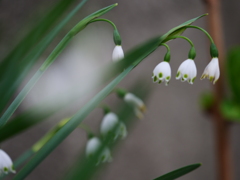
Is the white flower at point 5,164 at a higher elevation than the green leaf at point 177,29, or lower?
lower

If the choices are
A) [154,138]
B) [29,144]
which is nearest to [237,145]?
[154,138]

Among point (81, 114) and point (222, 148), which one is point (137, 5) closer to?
point (222, 148)

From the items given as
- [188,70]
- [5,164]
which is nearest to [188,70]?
[188,70]

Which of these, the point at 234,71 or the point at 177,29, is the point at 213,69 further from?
the point at 234,71

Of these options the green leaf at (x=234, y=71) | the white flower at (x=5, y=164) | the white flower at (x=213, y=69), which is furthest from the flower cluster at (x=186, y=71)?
the green leaf at (x=234, y=71)

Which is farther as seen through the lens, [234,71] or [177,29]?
[234,71]

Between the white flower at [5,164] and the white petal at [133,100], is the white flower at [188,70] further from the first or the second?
the white flower at [5,164]

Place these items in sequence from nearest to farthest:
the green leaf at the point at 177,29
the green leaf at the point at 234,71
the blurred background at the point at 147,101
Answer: the green leaf at the point at 177,29 → the green leaf at the point at 234,71 → the blurred background at the point at 147,101

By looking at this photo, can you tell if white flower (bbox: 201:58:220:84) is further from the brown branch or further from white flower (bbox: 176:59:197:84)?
the brown branch
